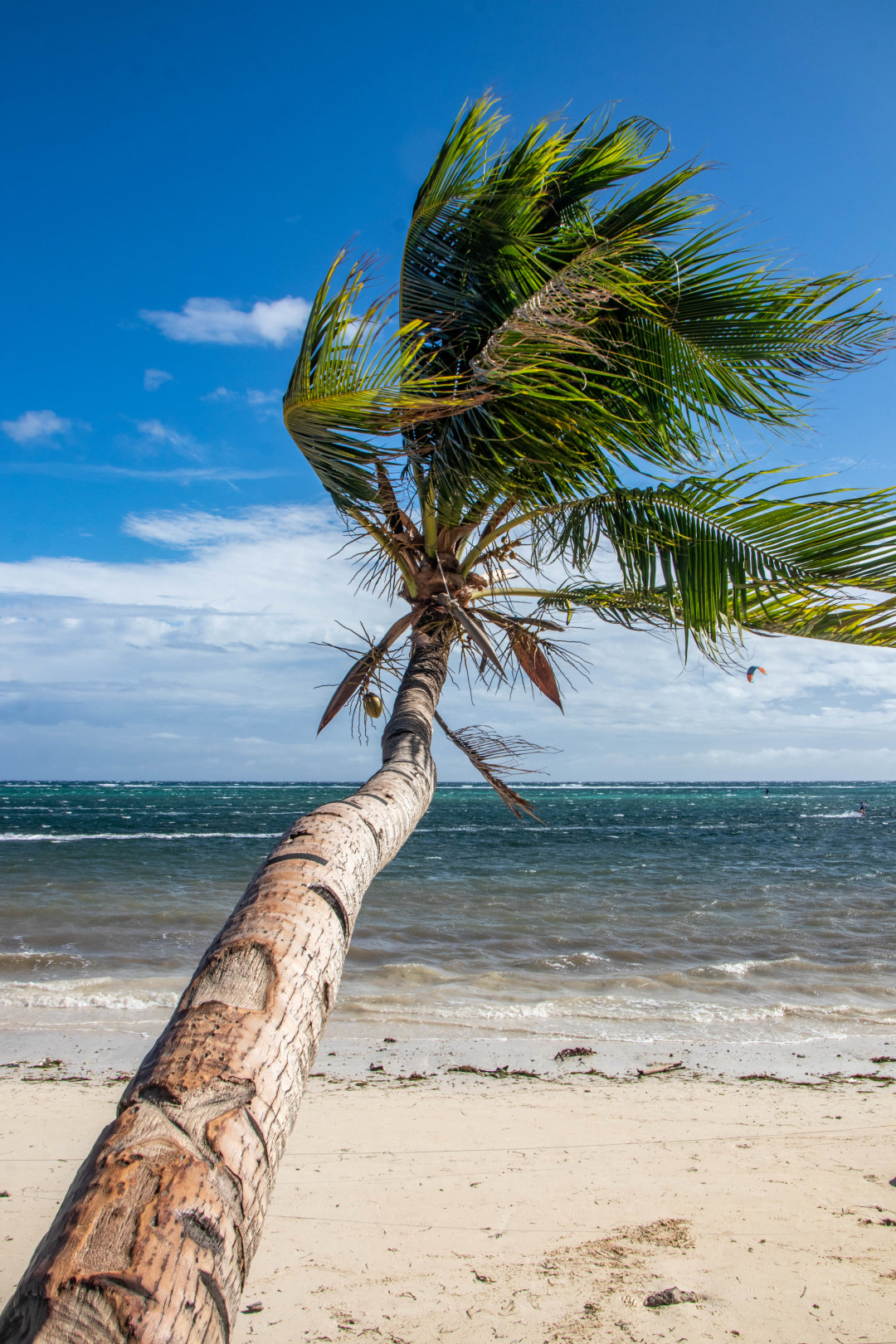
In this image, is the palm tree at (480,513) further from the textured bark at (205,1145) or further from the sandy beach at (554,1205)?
the sandy beach at (554,1205)

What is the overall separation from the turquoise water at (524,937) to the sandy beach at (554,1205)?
193cm

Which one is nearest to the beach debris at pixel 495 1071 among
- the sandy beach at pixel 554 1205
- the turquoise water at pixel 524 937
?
the sandy beach at pixel 554 1205

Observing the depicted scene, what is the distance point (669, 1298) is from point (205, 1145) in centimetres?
324

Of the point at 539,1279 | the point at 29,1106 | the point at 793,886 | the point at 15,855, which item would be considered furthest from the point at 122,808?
the point at 539,1279

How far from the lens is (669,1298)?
3.35m

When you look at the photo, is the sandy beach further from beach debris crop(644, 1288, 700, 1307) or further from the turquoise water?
the turquoise water

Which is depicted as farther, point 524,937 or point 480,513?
point 524,937

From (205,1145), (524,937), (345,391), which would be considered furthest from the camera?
(524,937)

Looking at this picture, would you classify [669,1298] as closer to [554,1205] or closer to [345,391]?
[554,1205]

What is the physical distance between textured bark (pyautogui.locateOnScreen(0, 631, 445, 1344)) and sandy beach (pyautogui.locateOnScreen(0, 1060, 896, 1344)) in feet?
8.61

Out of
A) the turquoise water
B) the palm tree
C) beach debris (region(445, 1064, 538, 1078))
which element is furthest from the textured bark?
the turquoise water

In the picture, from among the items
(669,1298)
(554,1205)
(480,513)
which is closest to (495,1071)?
(554,1205)

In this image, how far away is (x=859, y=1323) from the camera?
3170 millimetres

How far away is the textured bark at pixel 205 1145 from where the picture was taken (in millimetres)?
928
